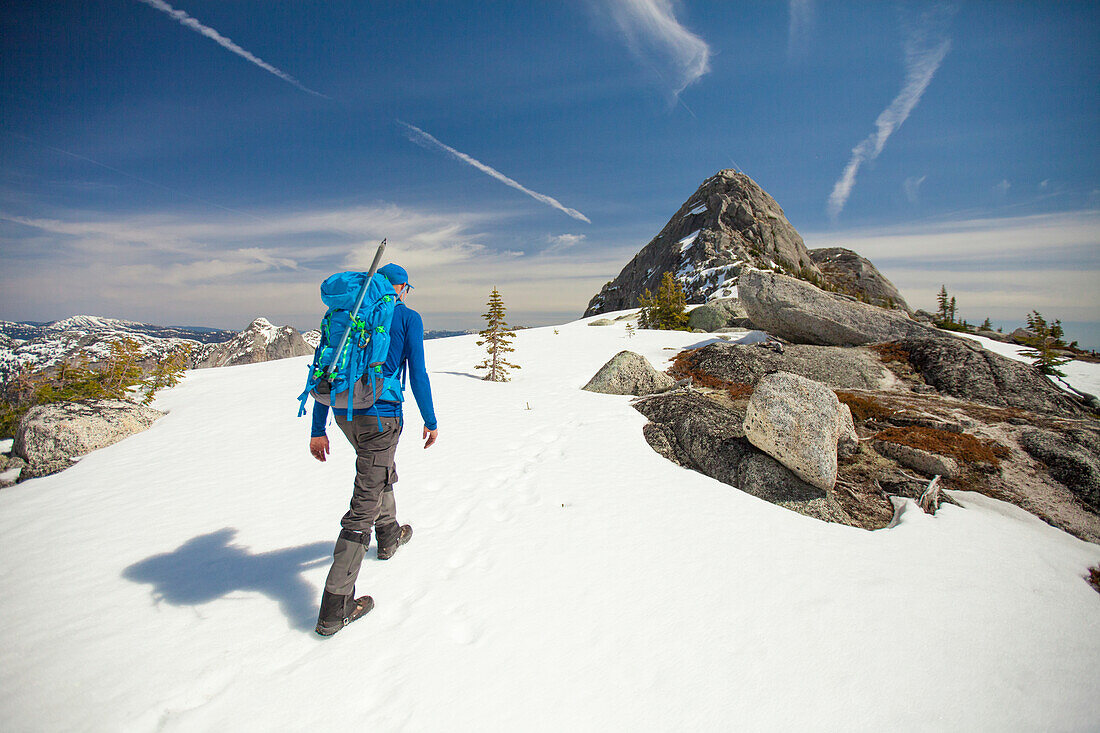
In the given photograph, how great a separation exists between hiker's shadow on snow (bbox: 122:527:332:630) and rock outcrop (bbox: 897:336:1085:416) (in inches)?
534

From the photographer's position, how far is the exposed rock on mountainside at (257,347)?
1305 inches

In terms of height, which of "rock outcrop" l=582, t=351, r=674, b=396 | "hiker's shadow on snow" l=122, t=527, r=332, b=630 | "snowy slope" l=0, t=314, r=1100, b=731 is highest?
"rock outcrop" l=582, t=351, r=674, b=396

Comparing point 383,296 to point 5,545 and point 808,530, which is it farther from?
point 5,545

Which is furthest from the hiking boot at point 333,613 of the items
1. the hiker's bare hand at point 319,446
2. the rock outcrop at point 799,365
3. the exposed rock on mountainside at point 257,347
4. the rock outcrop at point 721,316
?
the exposed rock on mountainside at point 257,347

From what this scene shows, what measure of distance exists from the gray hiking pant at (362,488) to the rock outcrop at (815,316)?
1557 cm

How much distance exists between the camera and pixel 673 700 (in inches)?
103

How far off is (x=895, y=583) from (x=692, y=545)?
5.73ft

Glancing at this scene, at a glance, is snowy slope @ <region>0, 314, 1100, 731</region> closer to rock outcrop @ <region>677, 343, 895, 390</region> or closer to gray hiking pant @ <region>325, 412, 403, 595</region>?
gray hiking pant @ <region>325, 412, 403, 595</region>

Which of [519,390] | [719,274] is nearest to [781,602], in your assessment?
[519,390]

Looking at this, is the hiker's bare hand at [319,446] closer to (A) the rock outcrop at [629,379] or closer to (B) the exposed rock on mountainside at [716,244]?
(A) the rock outcrop at [629,379]

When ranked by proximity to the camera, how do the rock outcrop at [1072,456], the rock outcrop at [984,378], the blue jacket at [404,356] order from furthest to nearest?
the rock outcrop at [984,378] < the rock outcrop at [1072,456] < the blue jacket at [404,356]

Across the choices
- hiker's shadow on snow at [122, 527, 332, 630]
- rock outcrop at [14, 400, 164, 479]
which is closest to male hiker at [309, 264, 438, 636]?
hiker's shadow on snow at [122, 527, 332, 630]

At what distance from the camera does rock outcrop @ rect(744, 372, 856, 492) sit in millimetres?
5754

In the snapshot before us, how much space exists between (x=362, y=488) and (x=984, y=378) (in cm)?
1375
